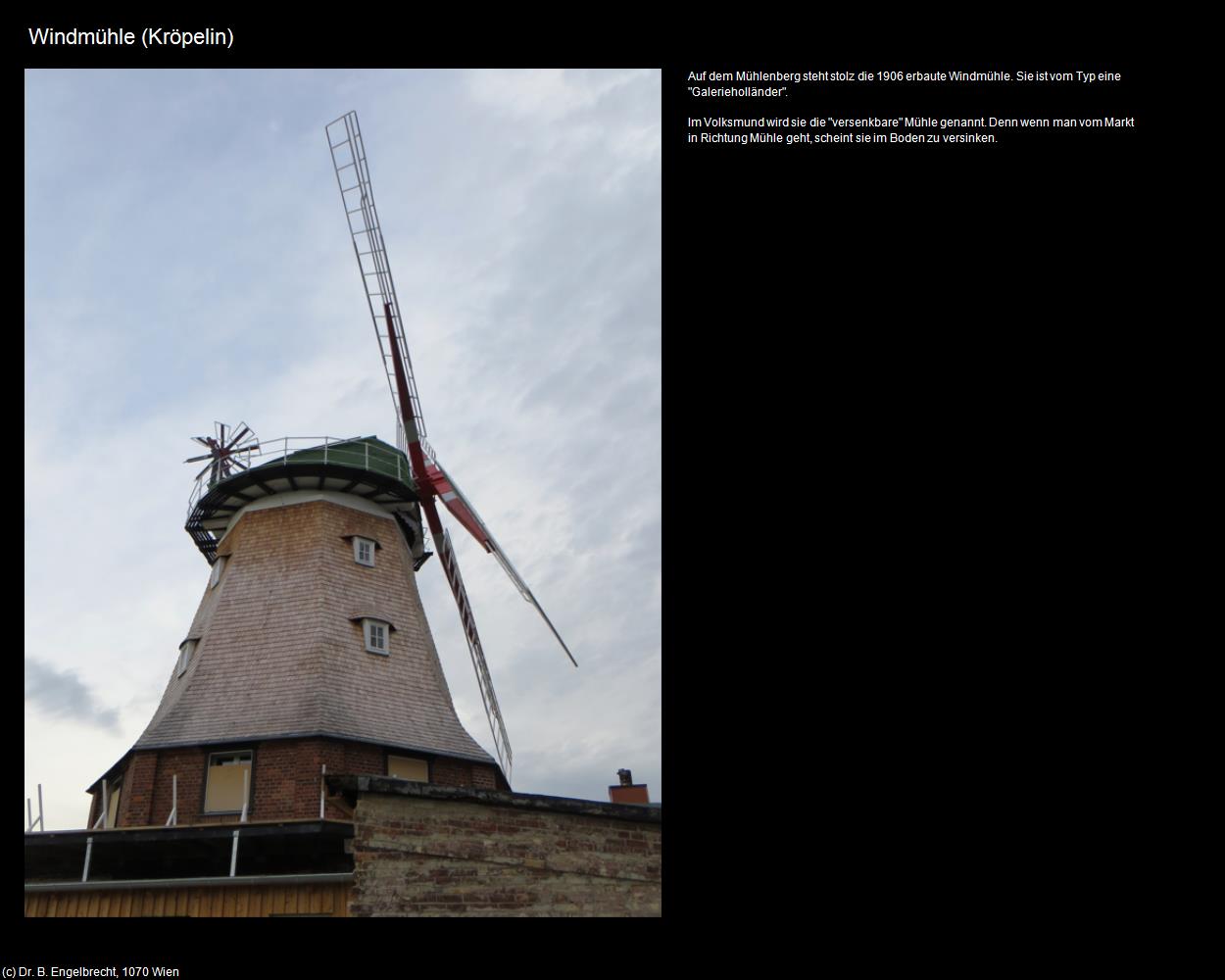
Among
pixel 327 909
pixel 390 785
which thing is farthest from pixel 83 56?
pixel 327 909

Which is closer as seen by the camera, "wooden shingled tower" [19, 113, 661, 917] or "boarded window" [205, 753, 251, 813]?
"wooden shingled tower" [19, 113, 661, 917]

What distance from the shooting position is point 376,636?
21.0 meters

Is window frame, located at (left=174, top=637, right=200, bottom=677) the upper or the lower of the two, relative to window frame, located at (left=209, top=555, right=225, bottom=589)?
lower

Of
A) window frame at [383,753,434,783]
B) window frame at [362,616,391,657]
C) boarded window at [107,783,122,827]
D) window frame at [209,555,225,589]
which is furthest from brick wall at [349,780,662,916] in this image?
window frame at [209,555,225,589]

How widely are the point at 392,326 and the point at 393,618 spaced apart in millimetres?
8357

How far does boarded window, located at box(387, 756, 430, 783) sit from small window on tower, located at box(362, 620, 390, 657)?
282 cm

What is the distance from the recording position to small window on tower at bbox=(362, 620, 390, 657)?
68.0ft

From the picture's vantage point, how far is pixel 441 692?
21.2m

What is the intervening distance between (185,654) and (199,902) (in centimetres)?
756

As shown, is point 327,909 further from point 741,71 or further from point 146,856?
point 741,71

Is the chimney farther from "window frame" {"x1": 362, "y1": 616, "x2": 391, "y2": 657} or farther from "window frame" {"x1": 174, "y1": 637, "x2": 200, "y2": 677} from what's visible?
"window frame" {"x1": 174, "y1": 637, "x2": 200, "y2": 677}

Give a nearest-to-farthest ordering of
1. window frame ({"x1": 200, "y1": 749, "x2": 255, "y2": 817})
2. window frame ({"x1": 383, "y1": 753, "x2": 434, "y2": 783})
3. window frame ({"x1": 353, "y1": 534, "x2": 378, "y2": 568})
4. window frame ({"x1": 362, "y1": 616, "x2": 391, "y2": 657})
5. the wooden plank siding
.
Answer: the wooden plank siding → window frame ({"x1": 200, "y1": 749, "x2": 255, "y2": 817}) → window frame ({"x1": 383, "y1": 753, "x2": 434, "y2": 783}) → window frame ({"x1": 362, "y1": 616, "x2": 391, "y2": 657}) → window frame ({"x1": 353, "y1": 534, "x2": 378, "y2": 568})

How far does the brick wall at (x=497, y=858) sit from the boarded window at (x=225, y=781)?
1107 centimetres

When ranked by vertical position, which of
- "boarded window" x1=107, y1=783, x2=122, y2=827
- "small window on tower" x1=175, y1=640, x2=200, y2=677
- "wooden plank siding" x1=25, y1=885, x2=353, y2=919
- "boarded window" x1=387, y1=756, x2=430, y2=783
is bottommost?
"wooden plank siding" x1=25, y1=885, x2=353, y2=919
